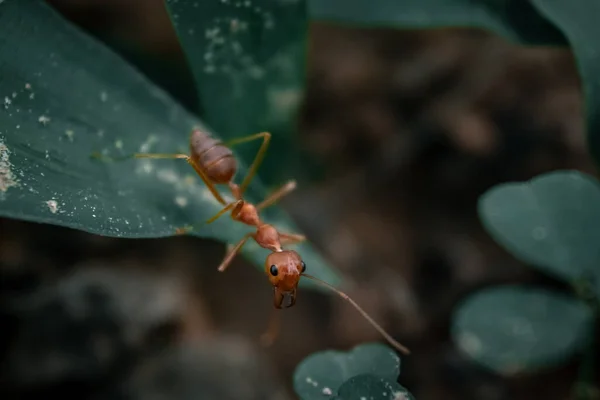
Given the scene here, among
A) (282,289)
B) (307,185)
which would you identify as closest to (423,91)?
(307,185)

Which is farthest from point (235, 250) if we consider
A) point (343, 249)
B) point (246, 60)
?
point (343, 249)

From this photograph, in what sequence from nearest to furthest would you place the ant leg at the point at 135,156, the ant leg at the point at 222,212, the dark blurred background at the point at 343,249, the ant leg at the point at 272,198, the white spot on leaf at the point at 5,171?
1. the white spot on leaf at the point at 5,171
2. the ant leg at the point at 135,156
3. the ant leg at the point at 222,212
4. the dark blurred background at the point at 343,249
5. the ant leg at the point at 272,198

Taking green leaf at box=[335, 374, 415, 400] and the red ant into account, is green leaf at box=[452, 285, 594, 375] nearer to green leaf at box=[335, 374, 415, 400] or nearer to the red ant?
the red ant

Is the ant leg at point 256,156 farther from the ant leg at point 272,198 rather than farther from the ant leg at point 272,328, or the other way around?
the ant leg at point 272,328

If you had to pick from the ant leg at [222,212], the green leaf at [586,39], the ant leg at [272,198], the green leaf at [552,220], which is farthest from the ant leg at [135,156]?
the green leaf at [586,39]

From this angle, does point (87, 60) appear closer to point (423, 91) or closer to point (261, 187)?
point (261, 187)

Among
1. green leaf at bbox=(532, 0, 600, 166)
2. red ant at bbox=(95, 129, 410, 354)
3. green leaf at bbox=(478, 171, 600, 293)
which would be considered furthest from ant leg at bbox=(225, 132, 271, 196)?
green leaf at bbox=(532, 0, 600, 166)

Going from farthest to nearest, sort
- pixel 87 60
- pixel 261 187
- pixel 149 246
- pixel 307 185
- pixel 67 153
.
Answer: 1. pixel 307 185
2. pixel 149 246
3. pixel 261 187
4. pixel 87 60
5. pixel 67 153
